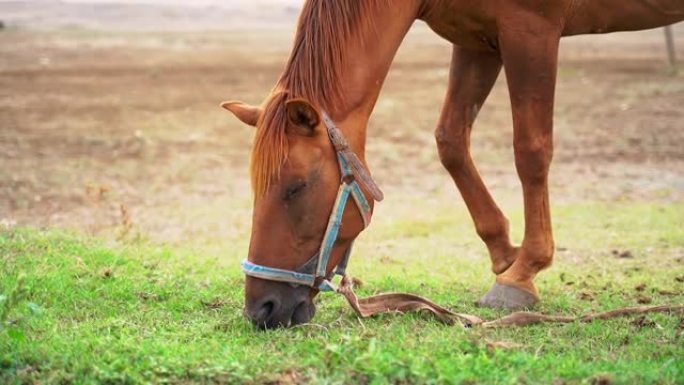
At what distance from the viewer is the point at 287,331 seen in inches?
179

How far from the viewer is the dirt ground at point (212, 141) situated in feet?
34.8

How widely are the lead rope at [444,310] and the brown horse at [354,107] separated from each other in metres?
0.26

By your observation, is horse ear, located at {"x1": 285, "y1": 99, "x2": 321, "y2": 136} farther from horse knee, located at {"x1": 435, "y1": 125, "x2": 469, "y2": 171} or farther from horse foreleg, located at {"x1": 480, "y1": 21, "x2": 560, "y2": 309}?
horse knee, located at {"x1": 435, "y1": 125, "x2": 469, "y2": 171}

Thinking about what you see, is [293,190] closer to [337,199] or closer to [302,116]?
[337,199]

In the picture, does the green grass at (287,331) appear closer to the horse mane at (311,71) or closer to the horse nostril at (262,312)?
the horse nostril at (262,312)

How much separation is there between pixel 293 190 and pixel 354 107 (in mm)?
528

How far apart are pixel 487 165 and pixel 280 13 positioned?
5121cm

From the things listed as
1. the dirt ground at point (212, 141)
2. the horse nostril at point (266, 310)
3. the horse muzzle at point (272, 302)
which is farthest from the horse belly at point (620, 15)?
the dirt ground at point (212, 141)

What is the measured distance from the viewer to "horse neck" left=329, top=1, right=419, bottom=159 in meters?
4.75

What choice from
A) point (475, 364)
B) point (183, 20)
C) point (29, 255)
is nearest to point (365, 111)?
point (475, 364)

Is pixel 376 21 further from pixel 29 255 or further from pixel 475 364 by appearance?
pixel 29 255

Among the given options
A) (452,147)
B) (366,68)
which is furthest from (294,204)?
(452,147)

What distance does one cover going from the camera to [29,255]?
245 inches

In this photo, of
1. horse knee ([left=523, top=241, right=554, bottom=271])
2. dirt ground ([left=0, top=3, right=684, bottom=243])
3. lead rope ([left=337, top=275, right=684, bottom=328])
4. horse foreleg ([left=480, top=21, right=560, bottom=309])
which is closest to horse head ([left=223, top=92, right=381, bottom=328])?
lead rope ([left=337, top=275, right=684, bottom=328])
